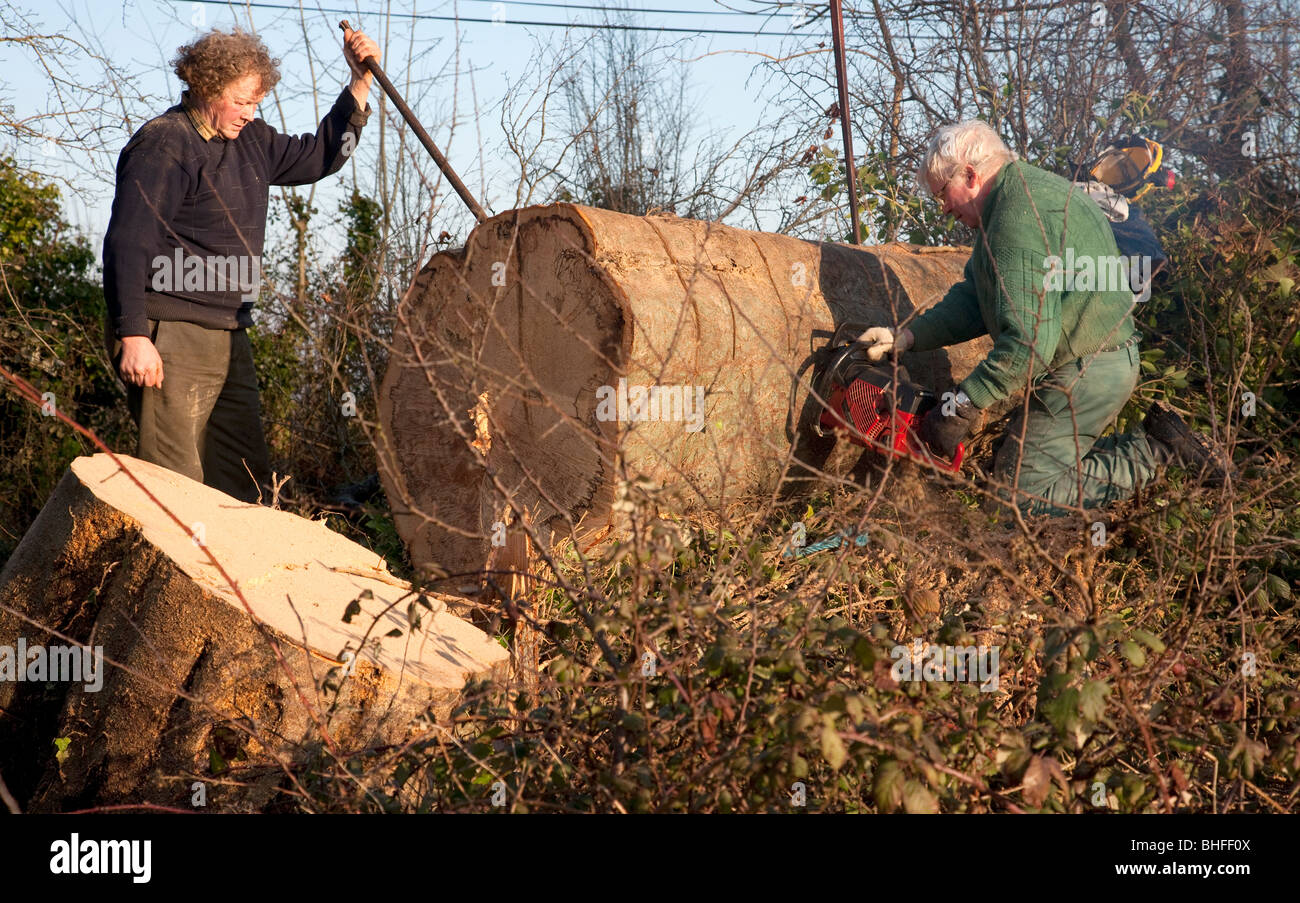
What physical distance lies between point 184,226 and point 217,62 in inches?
24.0

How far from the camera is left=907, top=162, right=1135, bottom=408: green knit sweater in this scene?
3844 millimetres

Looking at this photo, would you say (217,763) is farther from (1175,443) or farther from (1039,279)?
(1175,443)

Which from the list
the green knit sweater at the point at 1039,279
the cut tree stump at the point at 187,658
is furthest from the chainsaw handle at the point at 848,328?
the cut tree stump at the point at 187,658

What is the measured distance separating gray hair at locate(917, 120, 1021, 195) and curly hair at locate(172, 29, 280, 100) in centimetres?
255

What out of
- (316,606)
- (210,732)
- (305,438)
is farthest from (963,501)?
(305,438)

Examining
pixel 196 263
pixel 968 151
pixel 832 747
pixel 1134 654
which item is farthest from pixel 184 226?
pixel 1134 654

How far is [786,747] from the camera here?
193cm

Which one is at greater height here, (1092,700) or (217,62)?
(217,62)

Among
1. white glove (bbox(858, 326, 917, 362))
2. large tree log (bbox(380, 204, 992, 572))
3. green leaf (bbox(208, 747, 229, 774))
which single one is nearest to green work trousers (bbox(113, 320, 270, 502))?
large tree log (bbox(380, 204, 992, 572))

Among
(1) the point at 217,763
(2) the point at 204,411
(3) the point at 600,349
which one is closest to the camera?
(1) the point at 217,763

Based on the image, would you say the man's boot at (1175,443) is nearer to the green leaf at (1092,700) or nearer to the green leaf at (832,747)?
the green leaf at (1092,700)

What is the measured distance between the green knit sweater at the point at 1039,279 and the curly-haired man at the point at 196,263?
8.42 ft

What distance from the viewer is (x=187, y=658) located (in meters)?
2.82

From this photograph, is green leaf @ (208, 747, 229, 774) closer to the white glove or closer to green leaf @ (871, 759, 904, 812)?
green leaf @ (871, 759, 904, 812)
